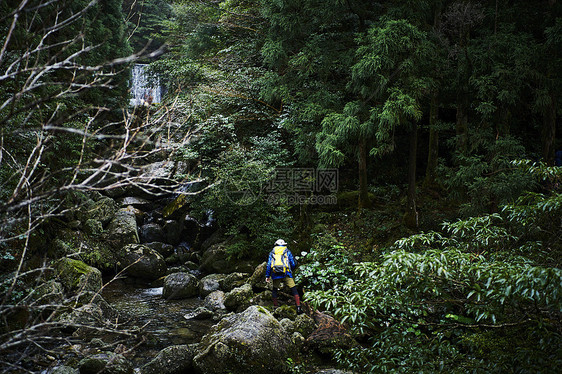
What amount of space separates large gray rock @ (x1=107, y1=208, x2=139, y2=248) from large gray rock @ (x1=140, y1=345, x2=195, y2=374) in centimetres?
652

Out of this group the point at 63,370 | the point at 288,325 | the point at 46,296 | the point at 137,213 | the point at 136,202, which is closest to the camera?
the point at 46,296

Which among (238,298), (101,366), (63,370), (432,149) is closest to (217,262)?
(238,298)

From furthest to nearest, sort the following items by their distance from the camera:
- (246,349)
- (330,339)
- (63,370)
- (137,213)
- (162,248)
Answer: (137,213) → (162,248) → (330,339) → (246,349) → (63,370)

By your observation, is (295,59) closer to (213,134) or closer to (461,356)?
(213,134)

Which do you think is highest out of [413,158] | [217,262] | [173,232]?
[413,158]

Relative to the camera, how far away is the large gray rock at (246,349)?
520cm

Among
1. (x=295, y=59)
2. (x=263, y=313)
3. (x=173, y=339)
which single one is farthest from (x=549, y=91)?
(x=173, y=339)

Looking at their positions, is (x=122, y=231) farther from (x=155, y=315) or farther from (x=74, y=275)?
(x=155, y=315)

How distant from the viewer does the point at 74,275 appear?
8.20 m

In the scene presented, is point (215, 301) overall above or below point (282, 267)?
below

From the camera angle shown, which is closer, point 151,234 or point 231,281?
point 231,281

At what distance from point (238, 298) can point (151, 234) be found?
19.4 feet

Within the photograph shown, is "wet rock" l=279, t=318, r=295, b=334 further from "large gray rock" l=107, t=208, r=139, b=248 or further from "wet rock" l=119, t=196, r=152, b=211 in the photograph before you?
"wet rock" l=119, t=196, r=152, b=211

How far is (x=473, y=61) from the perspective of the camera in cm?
747
